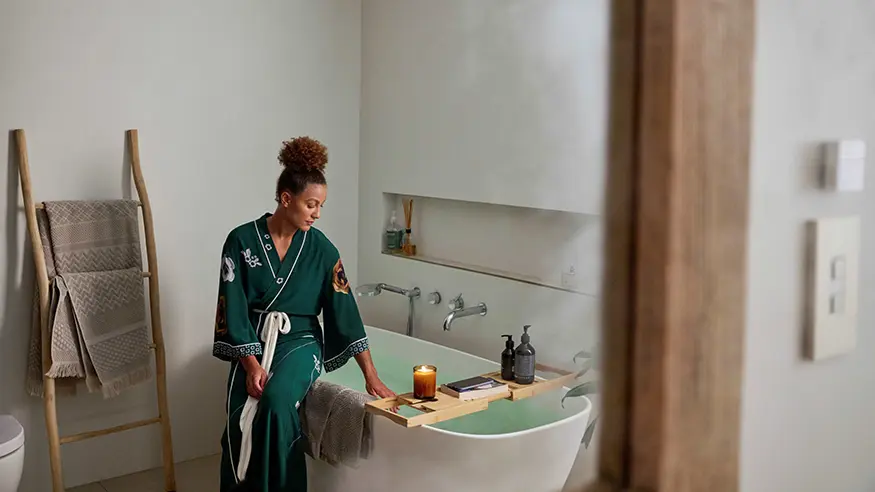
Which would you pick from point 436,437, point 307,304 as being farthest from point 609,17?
point 307,304

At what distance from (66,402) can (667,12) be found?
2.63 metres

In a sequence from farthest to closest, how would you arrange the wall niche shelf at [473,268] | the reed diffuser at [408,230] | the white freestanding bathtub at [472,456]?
A: the reed diffuser at [408,230]
the wall niche shelf at [473,268]
the white freestanding bathtub at [472,456]

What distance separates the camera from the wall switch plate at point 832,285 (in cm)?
48

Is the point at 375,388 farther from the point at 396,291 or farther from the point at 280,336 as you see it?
the point at 396,291

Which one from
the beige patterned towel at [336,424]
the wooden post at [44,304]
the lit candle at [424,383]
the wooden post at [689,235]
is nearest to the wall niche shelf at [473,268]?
the lit candle at [424,383]

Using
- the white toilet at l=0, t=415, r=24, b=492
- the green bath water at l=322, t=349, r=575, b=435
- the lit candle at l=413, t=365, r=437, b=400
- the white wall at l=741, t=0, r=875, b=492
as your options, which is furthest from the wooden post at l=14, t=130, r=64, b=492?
the white wall at l=741, t=0, r=875, b=492

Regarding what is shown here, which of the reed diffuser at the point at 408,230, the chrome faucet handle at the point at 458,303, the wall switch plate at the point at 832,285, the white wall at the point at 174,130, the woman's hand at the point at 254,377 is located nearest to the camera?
the wall switch plate at the point at 832,285

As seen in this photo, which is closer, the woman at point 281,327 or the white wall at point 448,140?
the woman at point 281,327

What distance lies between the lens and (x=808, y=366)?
49cm

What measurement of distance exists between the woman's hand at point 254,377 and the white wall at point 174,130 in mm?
695

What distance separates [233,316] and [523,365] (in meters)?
0.80

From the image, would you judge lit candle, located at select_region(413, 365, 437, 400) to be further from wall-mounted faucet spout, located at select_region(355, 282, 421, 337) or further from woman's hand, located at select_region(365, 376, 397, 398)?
wall-mounted faucet spout, located at select_region(355, 282, 421, 337)

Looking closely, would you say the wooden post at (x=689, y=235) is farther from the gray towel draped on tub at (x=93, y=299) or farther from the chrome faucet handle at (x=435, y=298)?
the chrome faucet handle at (x=435, y=298)

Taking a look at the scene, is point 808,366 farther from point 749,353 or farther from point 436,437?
point 436,437
